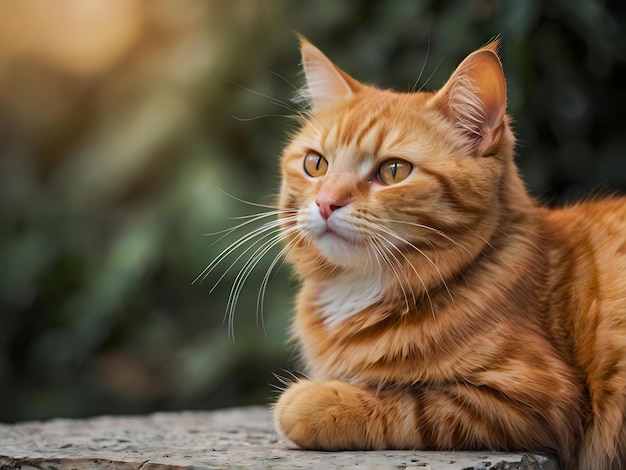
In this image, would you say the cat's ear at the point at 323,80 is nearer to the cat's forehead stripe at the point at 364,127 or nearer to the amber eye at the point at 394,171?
the cat's forehead stripe at the point at 364,127

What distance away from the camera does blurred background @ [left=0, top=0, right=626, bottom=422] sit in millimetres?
2736

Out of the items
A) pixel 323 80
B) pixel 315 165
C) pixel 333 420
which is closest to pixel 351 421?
pixel 333 420

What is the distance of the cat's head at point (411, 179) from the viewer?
72.3 inches

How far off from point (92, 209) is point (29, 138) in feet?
4.38

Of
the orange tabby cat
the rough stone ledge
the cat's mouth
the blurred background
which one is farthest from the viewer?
the blurred background

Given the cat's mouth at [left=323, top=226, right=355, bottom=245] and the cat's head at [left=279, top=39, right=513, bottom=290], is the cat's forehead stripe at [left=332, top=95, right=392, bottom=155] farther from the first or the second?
the cat's mouth at [left=323, top=226, right=355, bottom=245]

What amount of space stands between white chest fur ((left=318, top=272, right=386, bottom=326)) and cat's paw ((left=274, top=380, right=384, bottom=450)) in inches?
8.8

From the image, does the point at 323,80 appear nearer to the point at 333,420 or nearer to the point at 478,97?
the point at 478,97

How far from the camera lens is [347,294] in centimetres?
200

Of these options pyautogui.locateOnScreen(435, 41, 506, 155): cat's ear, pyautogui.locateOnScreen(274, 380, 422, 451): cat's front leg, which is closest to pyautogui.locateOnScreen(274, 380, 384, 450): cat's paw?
pyautogui.locateOnScreen(274, 380, 422, 451): cat's front leg

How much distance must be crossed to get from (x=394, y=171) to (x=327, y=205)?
182 millimetres

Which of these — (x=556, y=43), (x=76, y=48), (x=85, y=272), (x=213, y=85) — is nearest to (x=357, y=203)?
(x=556, y=43)

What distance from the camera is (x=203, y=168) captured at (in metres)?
3.13

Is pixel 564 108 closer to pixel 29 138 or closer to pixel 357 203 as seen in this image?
pixel 357 203
